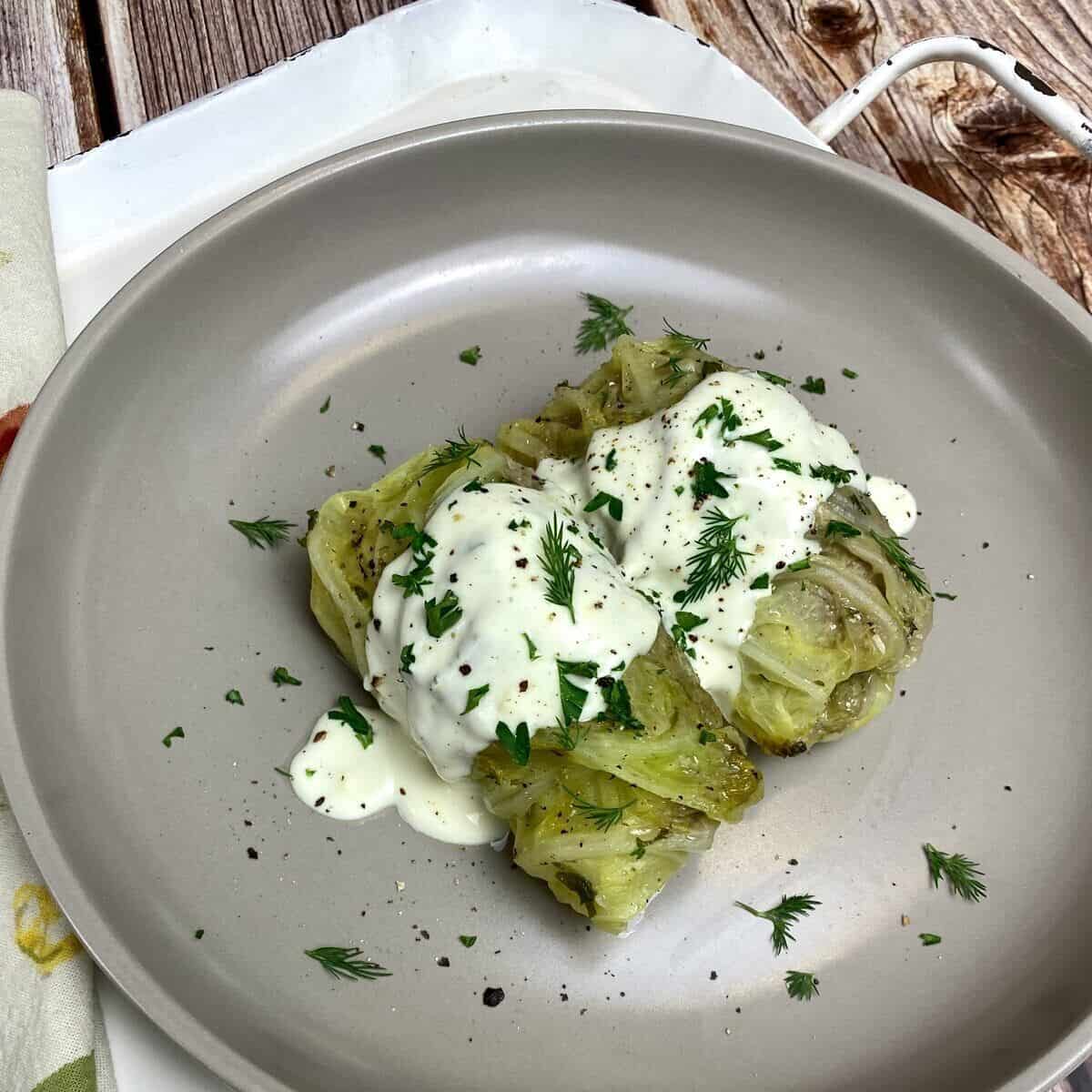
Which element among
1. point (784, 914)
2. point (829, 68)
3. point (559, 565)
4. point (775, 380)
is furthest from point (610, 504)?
point (829, 68)

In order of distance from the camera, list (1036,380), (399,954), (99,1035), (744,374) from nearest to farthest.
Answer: (99,1035), (399,954), (744,374), (1036,380)

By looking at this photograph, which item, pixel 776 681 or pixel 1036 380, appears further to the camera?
pixel 1036 380

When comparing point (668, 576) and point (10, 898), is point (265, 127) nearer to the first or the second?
point (668, 576)

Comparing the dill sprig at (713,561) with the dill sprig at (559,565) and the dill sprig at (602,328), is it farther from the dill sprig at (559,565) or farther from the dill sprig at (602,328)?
the dill sprig at (602,328)

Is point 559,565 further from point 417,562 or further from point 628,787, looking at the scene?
point 628,787

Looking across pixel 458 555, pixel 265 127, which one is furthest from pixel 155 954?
pixel 265 127

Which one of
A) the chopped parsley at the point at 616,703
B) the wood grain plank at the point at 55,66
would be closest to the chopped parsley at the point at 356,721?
the chopped parsley at the point at 616,703

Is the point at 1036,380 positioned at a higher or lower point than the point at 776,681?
higher
